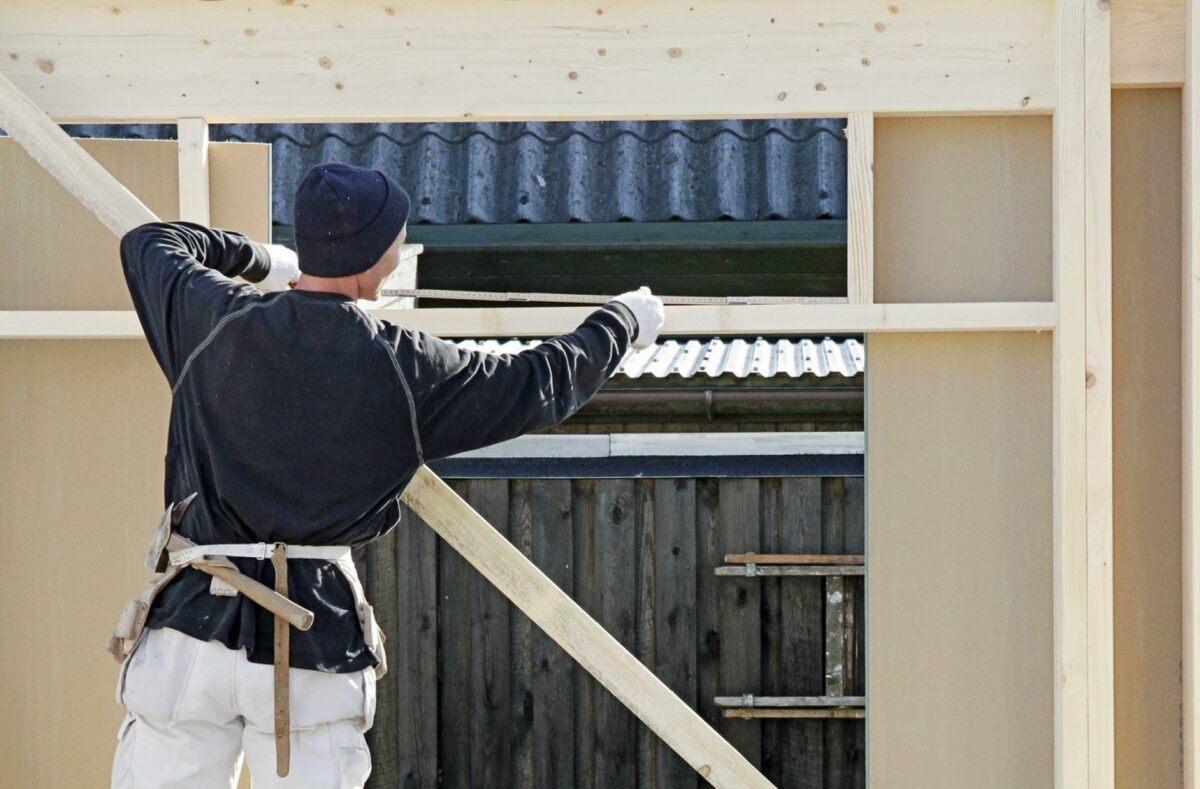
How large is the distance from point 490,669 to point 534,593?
3.11 metres

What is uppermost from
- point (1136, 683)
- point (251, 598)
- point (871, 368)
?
point (871, 368)

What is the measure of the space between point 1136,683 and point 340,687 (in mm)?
1861

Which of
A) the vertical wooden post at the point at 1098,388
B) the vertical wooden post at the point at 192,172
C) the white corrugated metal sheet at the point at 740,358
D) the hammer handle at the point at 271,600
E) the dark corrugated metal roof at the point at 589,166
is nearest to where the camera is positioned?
the hammer handle at the point at 271,600

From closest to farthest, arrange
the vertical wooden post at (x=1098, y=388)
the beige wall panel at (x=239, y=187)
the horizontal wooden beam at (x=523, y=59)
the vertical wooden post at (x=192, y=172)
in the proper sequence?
the vertical wooden post at (x=1098, y=388)
the horizontal wooden beam at (x=523, y=59)
the vertical wooden post at (x=192, y=172)
the beige wall panel at (x=239, y=187)

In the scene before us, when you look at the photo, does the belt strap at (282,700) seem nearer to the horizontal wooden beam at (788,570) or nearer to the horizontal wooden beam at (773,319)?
the horizontal wooden beam at (773,319)

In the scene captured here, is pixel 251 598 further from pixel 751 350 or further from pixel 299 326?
pixel 751 350

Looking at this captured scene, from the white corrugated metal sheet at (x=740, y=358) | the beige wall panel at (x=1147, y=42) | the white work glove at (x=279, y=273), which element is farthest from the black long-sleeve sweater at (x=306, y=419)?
the white corrugated metal sheet at (x=740, y=358)

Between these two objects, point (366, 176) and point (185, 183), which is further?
point (185, 183)

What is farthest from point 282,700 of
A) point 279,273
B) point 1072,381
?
point 1072,381

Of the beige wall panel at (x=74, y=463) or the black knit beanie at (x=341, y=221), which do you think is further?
the beige wall panel at (x=74, y=463)

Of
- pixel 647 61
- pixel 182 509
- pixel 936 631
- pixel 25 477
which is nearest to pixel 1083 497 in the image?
pixel 936 631

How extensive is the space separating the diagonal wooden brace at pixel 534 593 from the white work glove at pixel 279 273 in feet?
0.89

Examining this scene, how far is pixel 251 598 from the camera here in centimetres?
267

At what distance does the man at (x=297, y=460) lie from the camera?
266 cm
